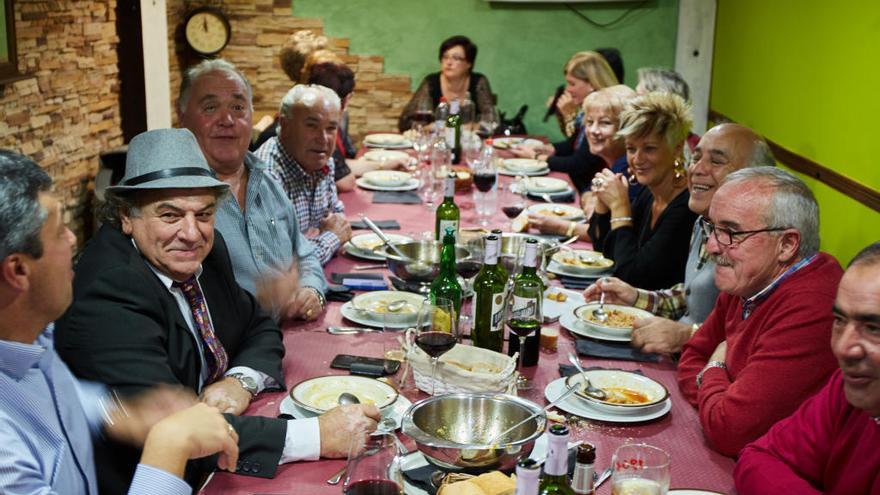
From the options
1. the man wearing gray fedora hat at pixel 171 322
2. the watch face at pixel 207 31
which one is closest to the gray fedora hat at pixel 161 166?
the man wearing gray fedora hat at pixel 171 322

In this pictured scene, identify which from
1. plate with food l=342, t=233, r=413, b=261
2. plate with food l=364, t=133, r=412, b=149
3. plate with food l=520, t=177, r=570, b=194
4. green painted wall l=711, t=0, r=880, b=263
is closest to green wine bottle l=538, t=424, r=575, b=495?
plate with food l=342, t=233, r=413, b=261

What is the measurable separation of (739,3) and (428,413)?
17.4 feet

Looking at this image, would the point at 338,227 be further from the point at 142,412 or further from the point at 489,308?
the point at 142,412

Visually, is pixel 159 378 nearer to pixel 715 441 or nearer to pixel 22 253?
pixel 22 253

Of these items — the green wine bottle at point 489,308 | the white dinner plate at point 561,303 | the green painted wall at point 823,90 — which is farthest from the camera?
the green painted wall at point 823,90

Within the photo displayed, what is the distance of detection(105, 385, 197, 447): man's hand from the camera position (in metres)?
1.87

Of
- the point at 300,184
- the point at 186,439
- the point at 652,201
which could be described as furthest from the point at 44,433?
the point at 652,201

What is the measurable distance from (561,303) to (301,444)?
49.1 inches

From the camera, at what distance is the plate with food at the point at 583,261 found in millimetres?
3250

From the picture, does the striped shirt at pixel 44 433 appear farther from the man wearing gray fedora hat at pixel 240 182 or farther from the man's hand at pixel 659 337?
the man's hand at pixel 659 337

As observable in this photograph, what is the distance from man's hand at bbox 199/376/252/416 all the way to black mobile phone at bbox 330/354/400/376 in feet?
0.91

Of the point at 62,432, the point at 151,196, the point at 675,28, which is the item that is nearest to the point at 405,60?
the point at 675,28

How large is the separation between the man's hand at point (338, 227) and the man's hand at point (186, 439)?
1897 mm

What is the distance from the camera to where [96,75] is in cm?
515
